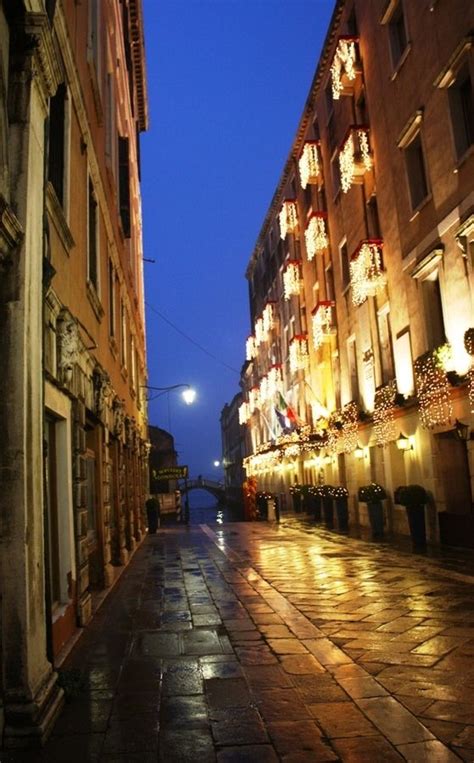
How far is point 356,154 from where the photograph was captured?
19734 millimetres

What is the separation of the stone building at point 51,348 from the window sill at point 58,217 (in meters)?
0.02

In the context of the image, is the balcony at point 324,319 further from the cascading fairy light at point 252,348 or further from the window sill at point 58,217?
the cascading fairy light at point 252,348

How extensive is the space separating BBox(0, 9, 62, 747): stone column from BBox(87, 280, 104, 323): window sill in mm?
4758

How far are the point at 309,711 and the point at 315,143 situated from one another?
25.3 m

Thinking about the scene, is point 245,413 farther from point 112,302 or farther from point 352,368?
point 112,302

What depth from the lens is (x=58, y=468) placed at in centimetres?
728

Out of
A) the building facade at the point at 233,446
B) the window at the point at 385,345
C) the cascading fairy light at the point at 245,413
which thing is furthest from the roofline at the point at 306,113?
the building facade at the point at 233,446

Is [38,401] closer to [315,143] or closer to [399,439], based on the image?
[399,439]

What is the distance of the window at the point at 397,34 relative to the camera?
1737 cm

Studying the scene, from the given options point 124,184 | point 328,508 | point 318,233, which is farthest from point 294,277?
point 124,184

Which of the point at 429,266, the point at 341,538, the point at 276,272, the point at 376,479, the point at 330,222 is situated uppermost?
the point at 276,272

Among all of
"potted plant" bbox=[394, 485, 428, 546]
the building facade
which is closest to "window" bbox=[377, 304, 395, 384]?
"potted plant" bbox=[394, 485, 428, 546]

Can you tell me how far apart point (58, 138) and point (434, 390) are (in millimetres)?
9674

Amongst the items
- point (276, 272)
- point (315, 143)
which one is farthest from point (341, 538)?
point (276, 272)
